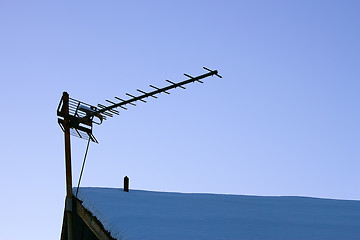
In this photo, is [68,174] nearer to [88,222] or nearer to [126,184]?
[126,184]

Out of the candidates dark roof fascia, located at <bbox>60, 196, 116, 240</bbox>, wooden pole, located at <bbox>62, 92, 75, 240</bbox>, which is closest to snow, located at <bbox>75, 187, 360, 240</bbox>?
dark roof fascia, located at <bbox>60, 196, 116, 240</bbox>

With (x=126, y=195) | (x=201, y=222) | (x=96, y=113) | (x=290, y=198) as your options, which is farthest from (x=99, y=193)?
(x=290, y=198)

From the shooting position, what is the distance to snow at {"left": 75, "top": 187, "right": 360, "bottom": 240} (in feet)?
20.3

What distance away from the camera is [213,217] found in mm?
7141

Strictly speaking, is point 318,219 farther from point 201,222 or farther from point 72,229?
point 72,229

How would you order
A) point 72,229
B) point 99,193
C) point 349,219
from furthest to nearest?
point 72,229, point 99,193, point 349,219

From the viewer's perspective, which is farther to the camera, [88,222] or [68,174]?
[68,174]

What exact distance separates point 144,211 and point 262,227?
1762 millimetres

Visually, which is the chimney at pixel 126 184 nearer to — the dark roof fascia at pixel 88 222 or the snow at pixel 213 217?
the snow at pixel 213 217

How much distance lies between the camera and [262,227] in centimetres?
665

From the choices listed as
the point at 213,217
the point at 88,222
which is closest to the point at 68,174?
the point at 88,222

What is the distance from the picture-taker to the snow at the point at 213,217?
6184 mm

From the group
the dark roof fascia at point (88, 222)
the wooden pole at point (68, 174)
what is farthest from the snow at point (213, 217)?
the wooden pole at point (68, 174)

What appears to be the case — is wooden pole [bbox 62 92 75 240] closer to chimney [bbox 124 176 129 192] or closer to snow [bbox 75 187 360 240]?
snow [bbox 75 187 360 240]
